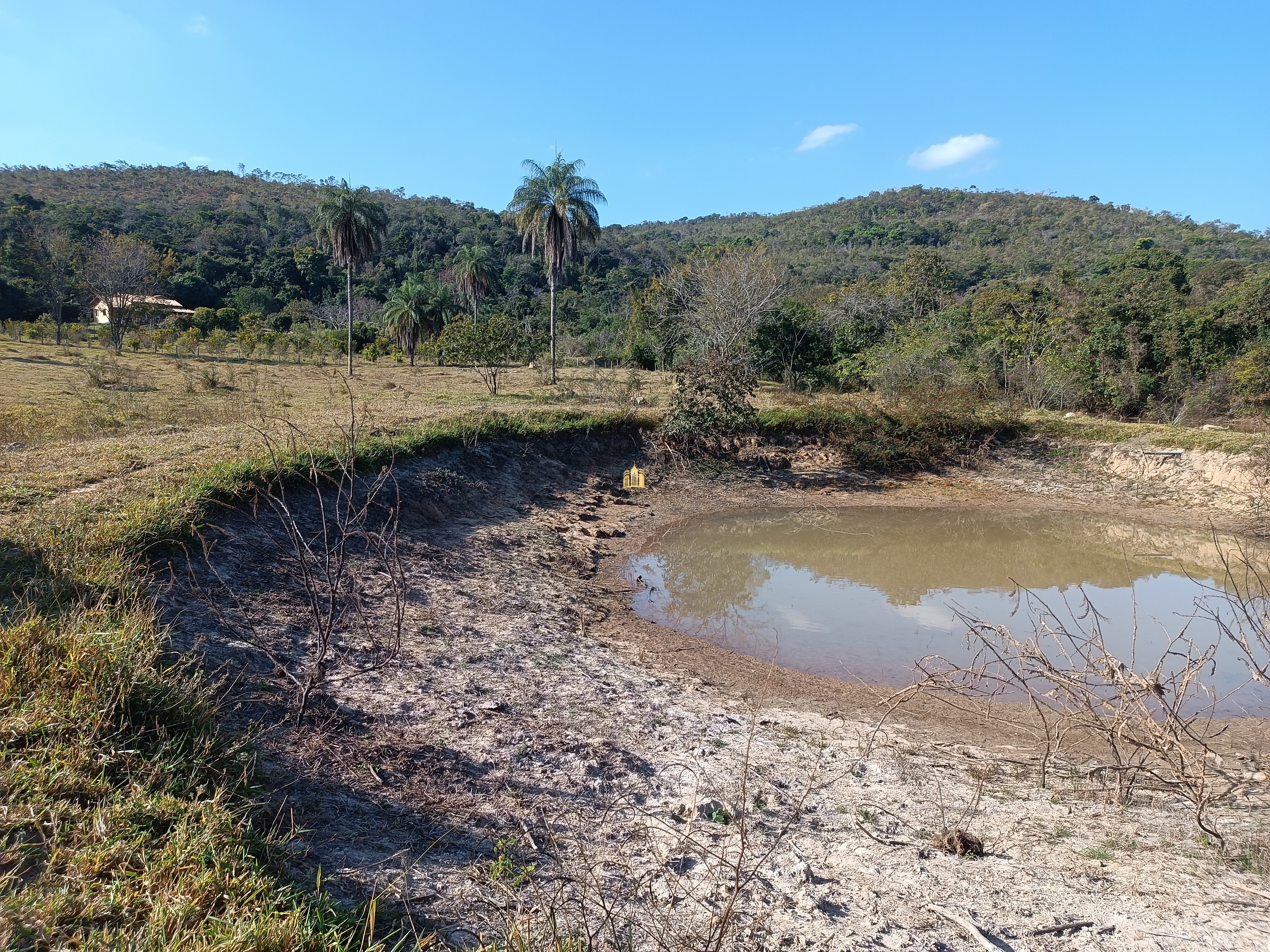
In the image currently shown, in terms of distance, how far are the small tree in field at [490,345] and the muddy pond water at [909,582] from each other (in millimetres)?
10207

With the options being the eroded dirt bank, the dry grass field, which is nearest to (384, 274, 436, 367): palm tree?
the dry grass field

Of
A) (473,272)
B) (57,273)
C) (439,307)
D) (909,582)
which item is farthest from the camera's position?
(473,272)

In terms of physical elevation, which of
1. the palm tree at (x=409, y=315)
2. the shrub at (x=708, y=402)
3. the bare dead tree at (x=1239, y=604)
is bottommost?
the bare dead tree at (x=1239, y=604)

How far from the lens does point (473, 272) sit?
37.7 meters

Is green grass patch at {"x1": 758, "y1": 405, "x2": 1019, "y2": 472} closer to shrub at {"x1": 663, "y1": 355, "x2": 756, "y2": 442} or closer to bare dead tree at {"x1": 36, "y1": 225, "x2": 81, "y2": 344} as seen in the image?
shrub at {"x1": 663, "y1": 355, "x2": 756, "y2": 442}

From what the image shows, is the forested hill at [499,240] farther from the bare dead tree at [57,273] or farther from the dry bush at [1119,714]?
the dry bush at [1119,714]

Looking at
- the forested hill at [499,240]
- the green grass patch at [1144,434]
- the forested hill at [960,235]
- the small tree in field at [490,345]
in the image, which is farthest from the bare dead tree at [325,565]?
the forested hill at [960,235]

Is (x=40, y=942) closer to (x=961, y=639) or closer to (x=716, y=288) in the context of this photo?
(x=961, y=639)

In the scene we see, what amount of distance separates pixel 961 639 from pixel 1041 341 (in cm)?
Result: 1898

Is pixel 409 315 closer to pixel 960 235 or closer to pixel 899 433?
pixel 899 433

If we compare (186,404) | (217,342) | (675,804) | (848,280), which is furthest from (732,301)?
(848,280)

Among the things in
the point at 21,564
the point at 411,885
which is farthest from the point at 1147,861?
the point at 21,564

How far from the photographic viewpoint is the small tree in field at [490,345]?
67.3 feet

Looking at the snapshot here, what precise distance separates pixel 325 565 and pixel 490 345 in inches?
672
